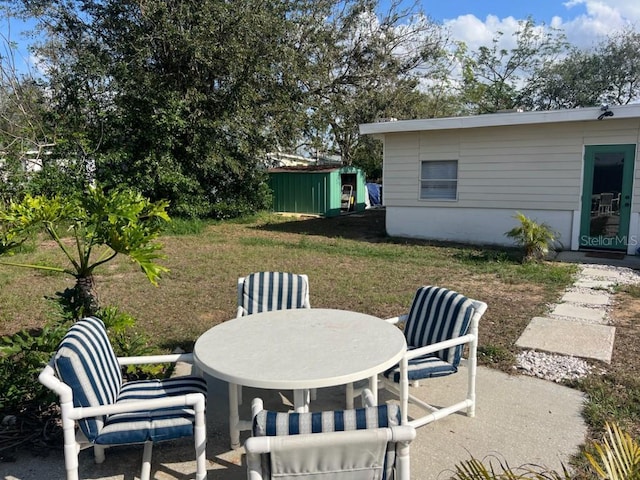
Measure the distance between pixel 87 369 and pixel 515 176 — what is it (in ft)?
33.0

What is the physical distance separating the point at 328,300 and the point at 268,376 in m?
4.05

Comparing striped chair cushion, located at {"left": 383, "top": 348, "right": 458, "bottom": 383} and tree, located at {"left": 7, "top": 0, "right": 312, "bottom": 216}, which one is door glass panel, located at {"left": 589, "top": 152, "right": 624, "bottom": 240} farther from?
tree, located at {"left": 7, "top": 0, "right": 312, "bottom": 216}

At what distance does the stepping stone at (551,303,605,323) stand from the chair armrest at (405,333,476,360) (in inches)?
124

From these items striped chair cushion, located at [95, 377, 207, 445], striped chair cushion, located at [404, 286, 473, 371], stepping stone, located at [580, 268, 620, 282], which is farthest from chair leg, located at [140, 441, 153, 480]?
stepping stone, located at [580, 268, 620, 282]

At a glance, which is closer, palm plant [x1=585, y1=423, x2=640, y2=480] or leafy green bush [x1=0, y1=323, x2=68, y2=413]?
palm plant [x1=585, y1=423, x2=640, y2=480]

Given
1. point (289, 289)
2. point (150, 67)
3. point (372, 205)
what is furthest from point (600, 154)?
point (372, 205)

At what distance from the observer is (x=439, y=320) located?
342cm

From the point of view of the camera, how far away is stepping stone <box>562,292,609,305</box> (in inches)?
247

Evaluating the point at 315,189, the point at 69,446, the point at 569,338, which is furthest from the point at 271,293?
the point at 315,189

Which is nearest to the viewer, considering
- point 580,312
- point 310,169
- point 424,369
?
point 424,369

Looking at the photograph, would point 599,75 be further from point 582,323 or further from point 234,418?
point 234,418

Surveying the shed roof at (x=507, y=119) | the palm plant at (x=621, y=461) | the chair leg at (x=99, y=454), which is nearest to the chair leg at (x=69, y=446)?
the chair leg at (x=99, y=454)

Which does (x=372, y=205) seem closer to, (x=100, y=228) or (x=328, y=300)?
(x=328, y=300)

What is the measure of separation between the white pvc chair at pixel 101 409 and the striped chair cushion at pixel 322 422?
0.76 m
